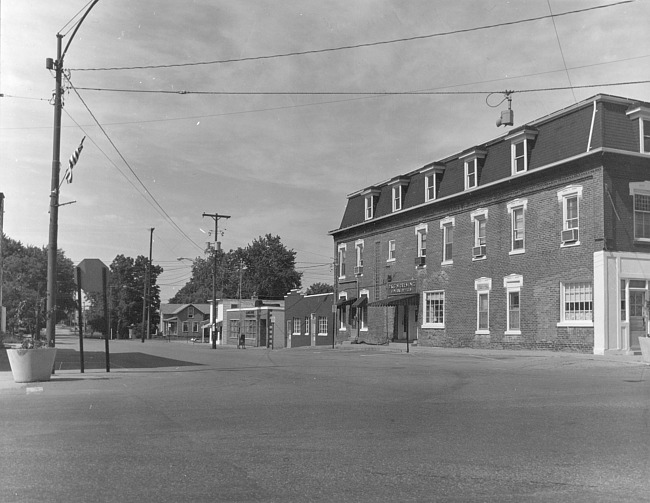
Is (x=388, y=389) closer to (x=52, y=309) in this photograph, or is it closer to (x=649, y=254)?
(x=52, y=309)

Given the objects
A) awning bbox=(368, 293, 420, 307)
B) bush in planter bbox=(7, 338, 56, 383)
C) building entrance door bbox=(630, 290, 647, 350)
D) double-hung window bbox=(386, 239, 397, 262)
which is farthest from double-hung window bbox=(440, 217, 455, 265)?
bush in planter bbox=(7, 338, 56, 383)

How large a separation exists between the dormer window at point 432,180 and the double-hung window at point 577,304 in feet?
39.2

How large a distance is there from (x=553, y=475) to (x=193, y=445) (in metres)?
3.98

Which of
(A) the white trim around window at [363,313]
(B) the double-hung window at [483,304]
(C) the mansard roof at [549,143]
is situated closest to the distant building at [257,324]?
(A) the white trim around window at [363,313]

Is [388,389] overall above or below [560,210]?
below

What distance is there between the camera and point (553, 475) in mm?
6566

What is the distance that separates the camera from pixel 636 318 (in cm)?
2697

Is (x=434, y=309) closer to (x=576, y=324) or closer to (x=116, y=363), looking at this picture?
(x=576, y=324)

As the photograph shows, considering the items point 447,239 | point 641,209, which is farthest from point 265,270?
point 641,209

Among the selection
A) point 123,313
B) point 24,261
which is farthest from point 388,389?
point 123,313

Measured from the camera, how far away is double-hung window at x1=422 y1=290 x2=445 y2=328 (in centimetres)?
3819

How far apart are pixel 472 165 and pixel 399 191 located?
805 centimetres

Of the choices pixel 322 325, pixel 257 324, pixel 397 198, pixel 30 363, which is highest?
pixel 397 198

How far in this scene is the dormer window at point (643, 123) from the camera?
2714cm
